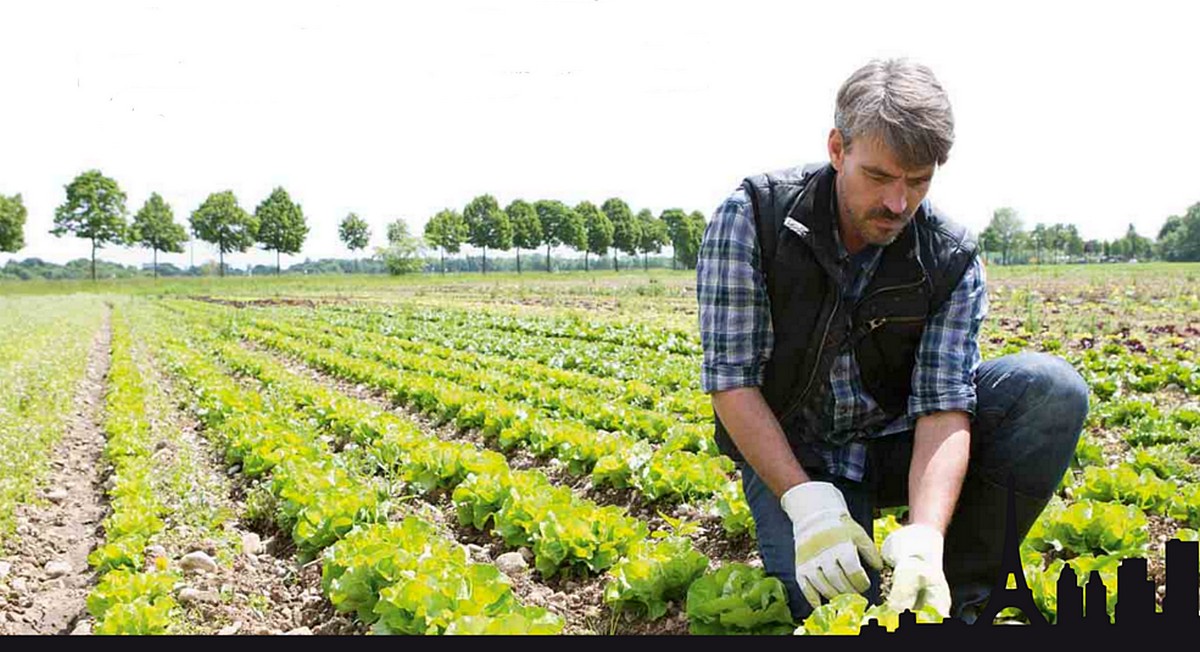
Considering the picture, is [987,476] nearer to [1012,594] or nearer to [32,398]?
[1012,594]

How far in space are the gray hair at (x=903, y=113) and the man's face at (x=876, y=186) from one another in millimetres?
32

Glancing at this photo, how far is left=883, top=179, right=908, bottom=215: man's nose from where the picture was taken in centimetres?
271

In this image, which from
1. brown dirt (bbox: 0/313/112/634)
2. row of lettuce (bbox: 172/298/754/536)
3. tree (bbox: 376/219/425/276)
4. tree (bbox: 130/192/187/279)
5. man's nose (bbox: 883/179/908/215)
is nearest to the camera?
man's nose (bbox: 883/179/908/215)

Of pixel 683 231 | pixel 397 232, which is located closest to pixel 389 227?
pixel 397 232

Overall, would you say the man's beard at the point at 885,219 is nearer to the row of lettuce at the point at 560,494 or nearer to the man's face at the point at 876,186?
the man's face at the point at 876,186

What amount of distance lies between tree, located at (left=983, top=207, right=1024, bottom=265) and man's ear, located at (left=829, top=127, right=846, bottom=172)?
88.0 meters

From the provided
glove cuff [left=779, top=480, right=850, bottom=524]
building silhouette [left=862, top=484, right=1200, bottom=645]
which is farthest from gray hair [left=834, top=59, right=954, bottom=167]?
building silhouette [left=862, top=484, right=1200, bottom=645]

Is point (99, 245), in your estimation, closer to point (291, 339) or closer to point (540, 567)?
point (291, 339)

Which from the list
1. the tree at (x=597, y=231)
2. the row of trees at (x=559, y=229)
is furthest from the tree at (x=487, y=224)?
the tree at (x=597, y=231)

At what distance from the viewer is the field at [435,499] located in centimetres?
336

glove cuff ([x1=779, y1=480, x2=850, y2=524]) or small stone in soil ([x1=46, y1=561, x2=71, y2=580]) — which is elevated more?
glove cuff ([x1=779, y1=480, x2=850, y2=524])

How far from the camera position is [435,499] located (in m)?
5.27

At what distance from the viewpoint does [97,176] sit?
204 feet

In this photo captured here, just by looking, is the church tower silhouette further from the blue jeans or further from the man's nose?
the man's nose
